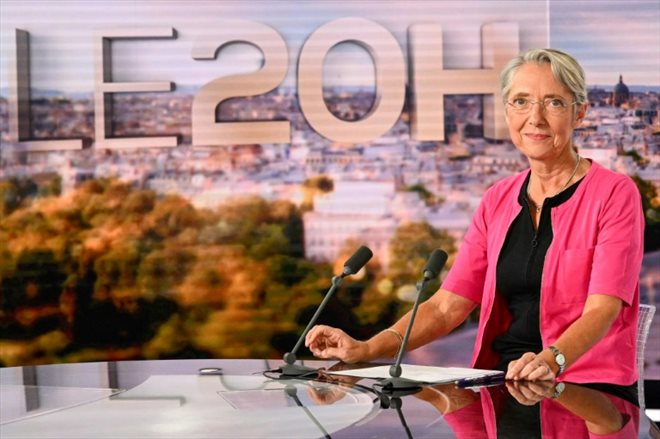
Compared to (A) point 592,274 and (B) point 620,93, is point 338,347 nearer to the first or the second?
(A) point 592,274

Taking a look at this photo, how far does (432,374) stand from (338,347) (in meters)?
0.32

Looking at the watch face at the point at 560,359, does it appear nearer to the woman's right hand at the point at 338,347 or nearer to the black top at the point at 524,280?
the black top at the point at 524,280

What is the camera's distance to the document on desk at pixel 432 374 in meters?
2.25

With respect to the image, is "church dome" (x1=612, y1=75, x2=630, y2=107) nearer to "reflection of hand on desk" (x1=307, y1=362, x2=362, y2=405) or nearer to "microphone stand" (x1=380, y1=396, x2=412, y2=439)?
"reflection of hand on desk" (x1=307, y1=362, x2=362, y2=405)

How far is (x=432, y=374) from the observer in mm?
2355

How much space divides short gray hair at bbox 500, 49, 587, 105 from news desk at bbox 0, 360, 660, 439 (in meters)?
0.84

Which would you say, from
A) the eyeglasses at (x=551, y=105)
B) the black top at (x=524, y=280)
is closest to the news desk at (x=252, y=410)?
the black top at (x=524, y=280)

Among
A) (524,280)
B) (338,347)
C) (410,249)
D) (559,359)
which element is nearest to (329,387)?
(338,347)

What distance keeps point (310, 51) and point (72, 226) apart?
1414mm

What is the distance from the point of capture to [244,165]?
5094mm

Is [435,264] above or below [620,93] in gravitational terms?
below

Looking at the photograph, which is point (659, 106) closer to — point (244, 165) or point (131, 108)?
point (244, 165)

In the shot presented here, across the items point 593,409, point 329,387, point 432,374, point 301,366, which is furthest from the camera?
point 301,366

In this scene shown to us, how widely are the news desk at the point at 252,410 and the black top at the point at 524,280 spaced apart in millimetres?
508
